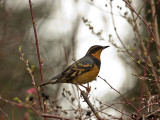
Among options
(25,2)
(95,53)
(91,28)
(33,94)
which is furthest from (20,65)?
(33,94)

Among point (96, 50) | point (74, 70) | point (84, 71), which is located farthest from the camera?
point (96, 50)

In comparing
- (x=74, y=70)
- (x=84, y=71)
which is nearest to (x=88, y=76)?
(x=84, y=71)

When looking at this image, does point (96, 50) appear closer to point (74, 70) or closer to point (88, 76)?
point (88, 76)

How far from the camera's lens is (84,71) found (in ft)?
21.3

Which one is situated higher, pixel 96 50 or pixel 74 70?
pixel 96 50

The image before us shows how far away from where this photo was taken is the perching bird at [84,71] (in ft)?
18.4

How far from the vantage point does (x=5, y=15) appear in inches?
225

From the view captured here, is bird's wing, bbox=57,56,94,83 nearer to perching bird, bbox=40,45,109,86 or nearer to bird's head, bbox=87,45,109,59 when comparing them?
perching bird, bbox=40,45,109,86

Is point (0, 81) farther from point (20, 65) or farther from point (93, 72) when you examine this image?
point (93, 72)

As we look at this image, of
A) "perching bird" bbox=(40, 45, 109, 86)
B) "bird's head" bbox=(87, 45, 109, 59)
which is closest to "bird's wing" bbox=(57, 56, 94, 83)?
"perching bird" bbox=(40, 45, 109, 86)

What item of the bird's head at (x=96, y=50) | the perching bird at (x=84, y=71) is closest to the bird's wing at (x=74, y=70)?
the perching bird at (x=84, y=71)

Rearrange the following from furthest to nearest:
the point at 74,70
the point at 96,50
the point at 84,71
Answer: the point at 96,50 → the point at 84,71 → the point at 74,70

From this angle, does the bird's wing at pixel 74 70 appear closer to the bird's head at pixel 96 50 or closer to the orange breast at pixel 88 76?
the orange breast at pixel 88 76

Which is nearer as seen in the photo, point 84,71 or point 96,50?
point 84,71
